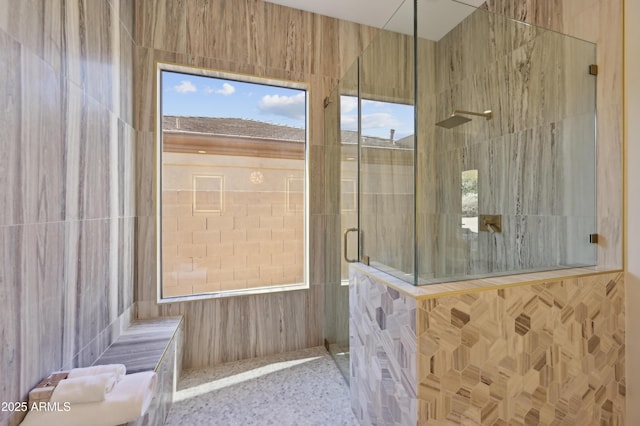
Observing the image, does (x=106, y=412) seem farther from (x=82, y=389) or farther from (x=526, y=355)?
(x=526, y=355)

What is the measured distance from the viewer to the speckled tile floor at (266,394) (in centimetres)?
158

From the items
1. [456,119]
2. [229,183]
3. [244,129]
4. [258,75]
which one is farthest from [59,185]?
[456,119]

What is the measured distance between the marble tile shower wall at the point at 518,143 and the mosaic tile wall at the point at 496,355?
30cm

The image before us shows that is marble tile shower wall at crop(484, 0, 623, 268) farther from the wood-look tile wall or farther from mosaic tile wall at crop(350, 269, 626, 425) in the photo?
the wood-look tile wall

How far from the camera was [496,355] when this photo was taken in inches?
43.6

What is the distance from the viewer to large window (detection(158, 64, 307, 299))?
2094mm

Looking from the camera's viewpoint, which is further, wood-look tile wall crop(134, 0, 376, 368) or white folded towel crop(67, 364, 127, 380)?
wood-look tile wall crop(134, 0, 376, 368)

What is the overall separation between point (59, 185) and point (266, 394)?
1.62 m

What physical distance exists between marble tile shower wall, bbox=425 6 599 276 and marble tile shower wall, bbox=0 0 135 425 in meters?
1.69

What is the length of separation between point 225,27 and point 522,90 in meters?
2.19

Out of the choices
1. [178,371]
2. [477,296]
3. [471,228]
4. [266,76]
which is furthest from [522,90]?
[178,371]

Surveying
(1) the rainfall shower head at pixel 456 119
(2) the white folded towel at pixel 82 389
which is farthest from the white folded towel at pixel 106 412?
(1) the rainfall shower head at pixel 456 119

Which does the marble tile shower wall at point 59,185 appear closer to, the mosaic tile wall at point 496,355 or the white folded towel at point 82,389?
the white folded towel at point 82,389

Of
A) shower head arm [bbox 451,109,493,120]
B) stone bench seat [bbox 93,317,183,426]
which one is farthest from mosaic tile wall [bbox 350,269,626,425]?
shower head arm [bbox 451,109,493,120]
